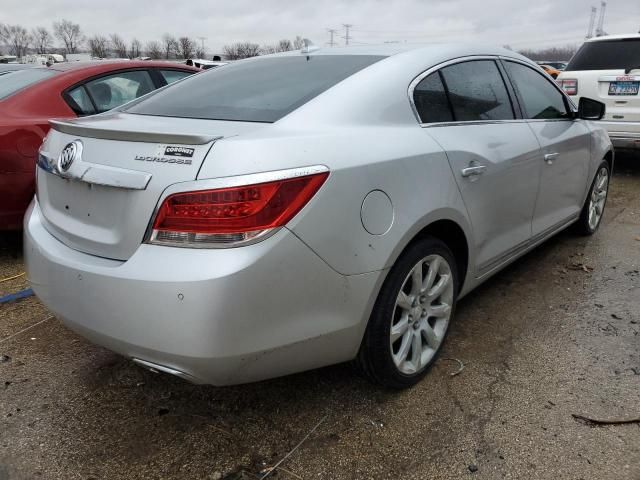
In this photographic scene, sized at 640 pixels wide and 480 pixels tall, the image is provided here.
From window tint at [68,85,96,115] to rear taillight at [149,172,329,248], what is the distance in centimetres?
299

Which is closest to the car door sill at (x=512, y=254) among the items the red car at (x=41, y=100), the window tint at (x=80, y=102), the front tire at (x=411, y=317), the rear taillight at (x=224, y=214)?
the front tire at (x=411, y=317)

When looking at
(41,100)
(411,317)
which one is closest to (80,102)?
(41,100)

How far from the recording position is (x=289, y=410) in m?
2.37

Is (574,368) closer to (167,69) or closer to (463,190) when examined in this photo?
(463,190)

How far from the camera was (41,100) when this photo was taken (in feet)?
13.3

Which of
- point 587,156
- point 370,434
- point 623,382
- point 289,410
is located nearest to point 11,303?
point 289,410

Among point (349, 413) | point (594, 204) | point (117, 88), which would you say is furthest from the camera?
point (117, 88)

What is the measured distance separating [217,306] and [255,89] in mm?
1206

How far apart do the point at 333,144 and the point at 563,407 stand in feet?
4.93

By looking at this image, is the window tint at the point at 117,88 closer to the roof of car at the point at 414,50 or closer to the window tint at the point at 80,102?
the window tint at the point at 80,102

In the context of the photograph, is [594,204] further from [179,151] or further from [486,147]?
[179,151]

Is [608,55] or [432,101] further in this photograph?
[608,55]

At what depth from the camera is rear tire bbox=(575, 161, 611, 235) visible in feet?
14.5

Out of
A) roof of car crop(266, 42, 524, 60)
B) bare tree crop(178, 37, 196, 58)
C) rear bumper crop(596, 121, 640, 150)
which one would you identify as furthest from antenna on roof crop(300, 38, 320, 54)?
bare tree crop(178, 37, 196, 58)
